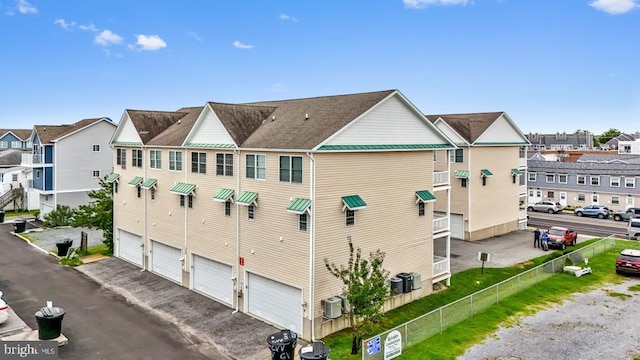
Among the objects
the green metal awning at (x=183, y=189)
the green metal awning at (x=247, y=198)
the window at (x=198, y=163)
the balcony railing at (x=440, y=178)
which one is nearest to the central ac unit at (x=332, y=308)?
the green metal awning at (x=247, y=198)

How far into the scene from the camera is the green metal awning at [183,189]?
79.4ft

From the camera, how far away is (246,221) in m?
21.3

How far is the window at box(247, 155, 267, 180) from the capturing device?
20562 mm

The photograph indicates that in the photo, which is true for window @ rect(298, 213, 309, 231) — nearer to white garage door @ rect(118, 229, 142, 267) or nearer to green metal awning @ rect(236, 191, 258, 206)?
green metal awning @ rect(236, 191, 258, 206)

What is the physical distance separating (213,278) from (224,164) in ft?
19.1

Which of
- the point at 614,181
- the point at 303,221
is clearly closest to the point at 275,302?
the point at 303,221

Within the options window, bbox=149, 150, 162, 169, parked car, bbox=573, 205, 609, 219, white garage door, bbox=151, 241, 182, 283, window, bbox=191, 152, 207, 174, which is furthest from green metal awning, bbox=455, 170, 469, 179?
parked car, bbox=573, 205, 609, 219

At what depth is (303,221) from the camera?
737 inches

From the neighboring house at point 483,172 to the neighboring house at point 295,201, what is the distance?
1150 centimetres

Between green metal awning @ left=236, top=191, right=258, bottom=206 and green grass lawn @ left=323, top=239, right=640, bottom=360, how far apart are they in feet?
21.6

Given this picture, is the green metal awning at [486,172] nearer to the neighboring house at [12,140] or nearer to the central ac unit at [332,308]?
the central ac unit at [332,308]

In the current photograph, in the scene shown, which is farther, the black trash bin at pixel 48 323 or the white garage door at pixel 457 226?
the white garage door at pixel 457 226

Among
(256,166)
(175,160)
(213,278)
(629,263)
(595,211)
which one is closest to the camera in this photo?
(256,166)

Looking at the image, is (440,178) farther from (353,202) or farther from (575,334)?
(575,334)
